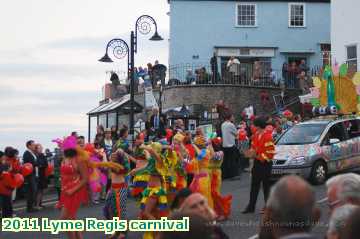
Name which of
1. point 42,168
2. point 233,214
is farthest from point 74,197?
point 42,168

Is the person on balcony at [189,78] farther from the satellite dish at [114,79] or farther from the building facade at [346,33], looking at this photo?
the building facade at [346,33]

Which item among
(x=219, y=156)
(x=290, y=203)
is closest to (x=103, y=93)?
(x=219, y=156)

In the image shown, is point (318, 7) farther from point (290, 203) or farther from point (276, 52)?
point (290, 203)

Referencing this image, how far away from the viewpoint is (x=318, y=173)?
16109mm

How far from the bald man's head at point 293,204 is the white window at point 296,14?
33.7 m

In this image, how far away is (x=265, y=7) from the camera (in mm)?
36531

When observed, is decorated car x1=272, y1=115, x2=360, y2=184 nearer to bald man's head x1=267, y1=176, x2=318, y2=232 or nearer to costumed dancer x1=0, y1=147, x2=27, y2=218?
costumed dancer x1=0, y1=147, x2=27, y2=218

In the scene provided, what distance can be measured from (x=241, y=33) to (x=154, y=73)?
7.83 meters

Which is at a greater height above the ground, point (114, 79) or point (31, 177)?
point (114, 79)

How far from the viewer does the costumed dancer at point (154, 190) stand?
9664 mm

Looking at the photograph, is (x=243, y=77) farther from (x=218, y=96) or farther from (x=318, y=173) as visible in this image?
(x=318, y=173)

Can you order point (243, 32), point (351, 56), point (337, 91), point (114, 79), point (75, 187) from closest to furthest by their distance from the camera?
point (75, 187)
point (337, 91)
point (351, 56)
point (114, 79)
point (243, 32)

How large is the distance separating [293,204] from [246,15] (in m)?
33.5

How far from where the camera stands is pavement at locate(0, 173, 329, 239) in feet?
36.0
